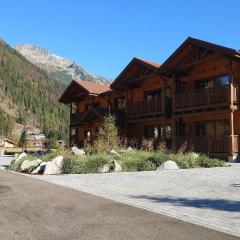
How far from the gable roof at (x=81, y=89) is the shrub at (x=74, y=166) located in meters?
18.0

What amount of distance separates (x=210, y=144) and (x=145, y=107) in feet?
22.7

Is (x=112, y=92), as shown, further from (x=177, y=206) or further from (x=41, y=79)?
(x=41, y=79)

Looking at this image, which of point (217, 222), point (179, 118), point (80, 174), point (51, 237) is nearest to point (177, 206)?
point (217, 222)

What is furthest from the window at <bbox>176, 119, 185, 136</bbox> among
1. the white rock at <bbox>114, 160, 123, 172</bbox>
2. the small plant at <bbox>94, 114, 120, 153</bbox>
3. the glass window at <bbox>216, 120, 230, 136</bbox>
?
the white rock at <bbox>114, 160, 123, 172</bbox>

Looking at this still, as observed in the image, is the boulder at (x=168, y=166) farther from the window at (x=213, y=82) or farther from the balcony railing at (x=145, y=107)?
the balcony railing at (x=145, y=107)

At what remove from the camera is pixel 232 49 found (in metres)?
23.5

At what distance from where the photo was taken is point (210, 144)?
24797 millimetres

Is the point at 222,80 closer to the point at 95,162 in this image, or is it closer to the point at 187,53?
the point at 187,53

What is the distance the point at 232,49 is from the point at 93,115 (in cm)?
1498

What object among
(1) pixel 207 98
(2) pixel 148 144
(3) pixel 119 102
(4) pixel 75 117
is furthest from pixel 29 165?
(4) pixel 75 117

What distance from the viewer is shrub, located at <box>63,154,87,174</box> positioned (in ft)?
59.0

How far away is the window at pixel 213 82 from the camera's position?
26.1m

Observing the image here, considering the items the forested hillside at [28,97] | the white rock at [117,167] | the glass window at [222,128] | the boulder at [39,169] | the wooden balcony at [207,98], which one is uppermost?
the forested hillside at [28,97]

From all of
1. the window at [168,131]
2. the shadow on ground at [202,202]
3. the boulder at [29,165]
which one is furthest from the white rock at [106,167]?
the window at [168,131]
